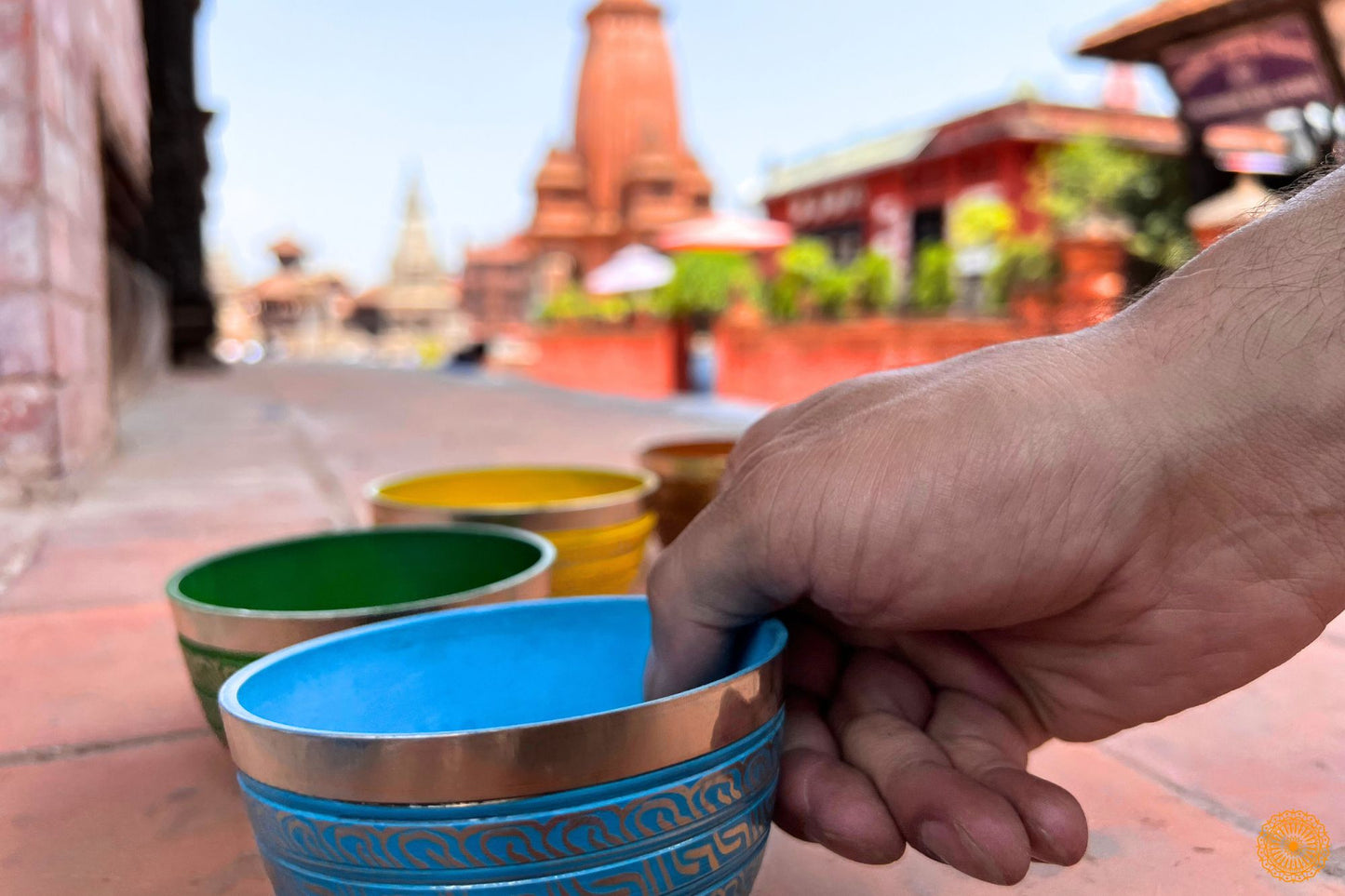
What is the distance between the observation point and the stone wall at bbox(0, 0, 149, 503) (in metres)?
2.29

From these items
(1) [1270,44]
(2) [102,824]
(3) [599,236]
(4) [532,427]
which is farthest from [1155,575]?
(3) [599,236]

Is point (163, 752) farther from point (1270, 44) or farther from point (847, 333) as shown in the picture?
point (1270, 44)

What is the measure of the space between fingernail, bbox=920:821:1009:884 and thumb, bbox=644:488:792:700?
0.18 m

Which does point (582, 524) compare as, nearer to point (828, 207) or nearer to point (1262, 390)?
point (1262, 390)

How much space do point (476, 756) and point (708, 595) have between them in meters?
0.25

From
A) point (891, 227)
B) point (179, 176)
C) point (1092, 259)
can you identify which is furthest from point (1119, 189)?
point (179, 176)

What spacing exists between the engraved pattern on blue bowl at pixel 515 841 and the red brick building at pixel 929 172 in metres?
11.9

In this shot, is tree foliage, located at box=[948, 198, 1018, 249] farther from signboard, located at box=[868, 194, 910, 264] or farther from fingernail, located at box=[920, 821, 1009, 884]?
fingernail, located at box=[920, 821, 1009, 884]

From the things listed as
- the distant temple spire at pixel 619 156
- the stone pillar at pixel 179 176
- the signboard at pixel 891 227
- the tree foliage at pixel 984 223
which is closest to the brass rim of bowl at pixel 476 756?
the stone pillar at pixel 179 176

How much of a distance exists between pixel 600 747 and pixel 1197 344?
1.61 ft

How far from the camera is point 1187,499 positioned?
0.70 metres

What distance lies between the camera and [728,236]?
12773 mm

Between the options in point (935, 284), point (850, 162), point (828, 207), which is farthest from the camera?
point (828, 207)

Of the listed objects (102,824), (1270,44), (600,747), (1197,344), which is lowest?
(102,824)
